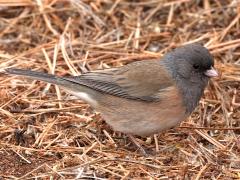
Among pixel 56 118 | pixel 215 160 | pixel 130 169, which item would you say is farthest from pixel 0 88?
pixel 215 160

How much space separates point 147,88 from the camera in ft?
12.1

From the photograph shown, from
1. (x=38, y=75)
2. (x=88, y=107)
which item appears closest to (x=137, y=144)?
(x=88, y=107)

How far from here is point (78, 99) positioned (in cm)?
418

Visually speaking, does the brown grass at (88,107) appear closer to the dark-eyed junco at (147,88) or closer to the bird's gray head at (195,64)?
the dark-eyed junco at (147,88)

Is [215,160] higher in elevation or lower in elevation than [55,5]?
lower

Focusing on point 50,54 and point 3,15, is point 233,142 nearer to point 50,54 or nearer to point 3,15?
point 50,54

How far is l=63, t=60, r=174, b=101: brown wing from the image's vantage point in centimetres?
370

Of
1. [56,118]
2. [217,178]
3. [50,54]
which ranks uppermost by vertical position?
[50,54]

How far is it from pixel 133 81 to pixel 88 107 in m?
0.50

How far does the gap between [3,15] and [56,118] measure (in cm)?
157

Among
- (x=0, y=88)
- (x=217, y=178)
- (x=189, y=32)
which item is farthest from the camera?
(x=189, y=32)

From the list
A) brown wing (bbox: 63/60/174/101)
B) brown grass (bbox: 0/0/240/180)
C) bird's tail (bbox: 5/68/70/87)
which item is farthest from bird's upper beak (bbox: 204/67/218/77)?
bird's tail (bbox: 5/68/70/87)

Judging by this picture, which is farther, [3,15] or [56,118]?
[3,15]

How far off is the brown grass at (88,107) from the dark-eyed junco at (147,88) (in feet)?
0.64
